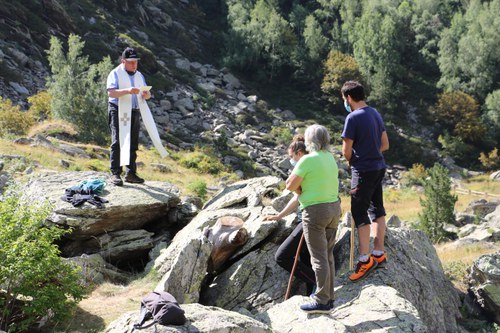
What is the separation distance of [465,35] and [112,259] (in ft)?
221

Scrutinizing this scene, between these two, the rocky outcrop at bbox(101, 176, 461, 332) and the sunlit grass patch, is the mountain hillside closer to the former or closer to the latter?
the sunlit grass patch

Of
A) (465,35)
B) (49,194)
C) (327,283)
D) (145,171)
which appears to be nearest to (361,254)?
(327,283)

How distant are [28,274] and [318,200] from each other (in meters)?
3.44

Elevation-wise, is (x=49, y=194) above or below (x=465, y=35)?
below

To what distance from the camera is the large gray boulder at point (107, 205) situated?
866 cm

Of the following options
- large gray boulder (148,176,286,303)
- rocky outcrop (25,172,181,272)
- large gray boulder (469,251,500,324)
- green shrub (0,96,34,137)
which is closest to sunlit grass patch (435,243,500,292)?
large gray boulder (469,251,500,324)

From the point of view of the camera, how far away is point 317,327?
550 centimetres

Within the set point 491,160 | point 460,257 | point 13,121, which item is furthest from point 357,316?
point 491,160

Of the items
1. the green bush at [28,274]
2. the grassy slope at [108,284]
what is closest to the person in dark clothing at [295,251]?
the grassy slope at [108,284]

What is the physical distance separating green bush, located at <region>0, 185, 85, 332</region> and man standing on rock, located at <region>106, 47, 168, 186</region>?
3290 mm

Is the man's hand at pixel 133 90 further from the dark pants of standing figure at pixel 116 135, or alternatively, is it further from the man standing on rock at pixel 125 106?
the dark pants of standing figure at pixel 116 135

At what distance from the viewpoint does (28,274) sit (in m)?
5.79

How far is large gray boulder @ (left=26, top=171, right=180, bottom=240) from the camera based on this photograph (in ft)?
28.4

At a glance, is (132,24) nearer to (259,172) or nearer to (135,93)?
(259,172)
